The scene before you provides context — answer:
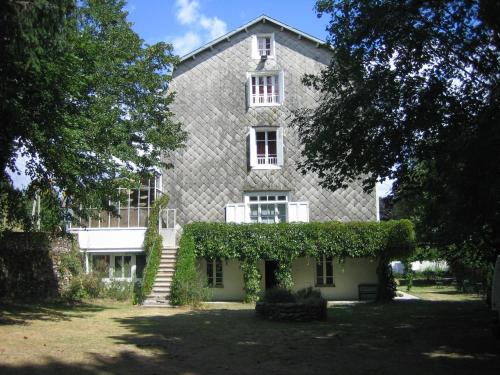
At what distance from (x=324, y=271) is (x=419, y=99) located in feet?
55.1

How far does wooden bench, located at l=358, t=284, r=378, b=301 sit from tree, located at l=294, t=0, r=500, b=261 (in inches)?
517

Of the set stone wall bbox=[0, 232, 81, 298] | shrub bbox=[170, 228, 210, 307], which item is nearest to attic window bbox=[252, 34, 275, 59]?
shrub bbox=[170, 228, 210, 307]

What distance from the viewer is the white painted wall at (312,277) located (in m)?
27.1

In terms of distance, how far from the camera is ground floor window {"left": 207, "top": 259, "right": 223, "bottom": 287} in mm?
27609

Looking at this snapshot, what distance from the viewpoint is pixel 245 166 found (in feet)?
92.7

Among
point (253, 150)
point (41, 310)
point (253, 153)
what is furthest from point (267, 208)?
point (41, 310)

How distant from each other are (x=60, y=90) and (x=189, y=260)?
41.4 feet

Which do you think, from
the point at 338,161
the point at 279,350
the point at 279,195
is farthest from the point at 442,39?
the point at 279,195

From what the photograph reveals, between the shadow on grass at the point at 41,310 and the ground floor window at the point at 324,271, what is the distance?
1103cm

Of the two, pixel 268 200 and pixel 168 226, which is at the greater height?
pixel 268 200

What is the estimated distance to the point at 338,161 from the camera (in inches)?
554

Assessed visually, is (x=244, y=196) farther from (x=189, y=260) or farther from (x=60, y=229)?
(x=60, y=229)

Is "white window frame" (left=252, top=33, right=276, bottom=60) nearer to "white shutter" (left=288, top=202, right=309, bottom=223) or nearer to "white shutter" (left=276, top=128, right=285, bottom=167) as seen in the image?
"white shutter" (left=276, top=128, right=285, bottom=167)

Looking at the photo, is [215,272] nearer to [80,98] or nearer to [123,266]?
[123,266]
